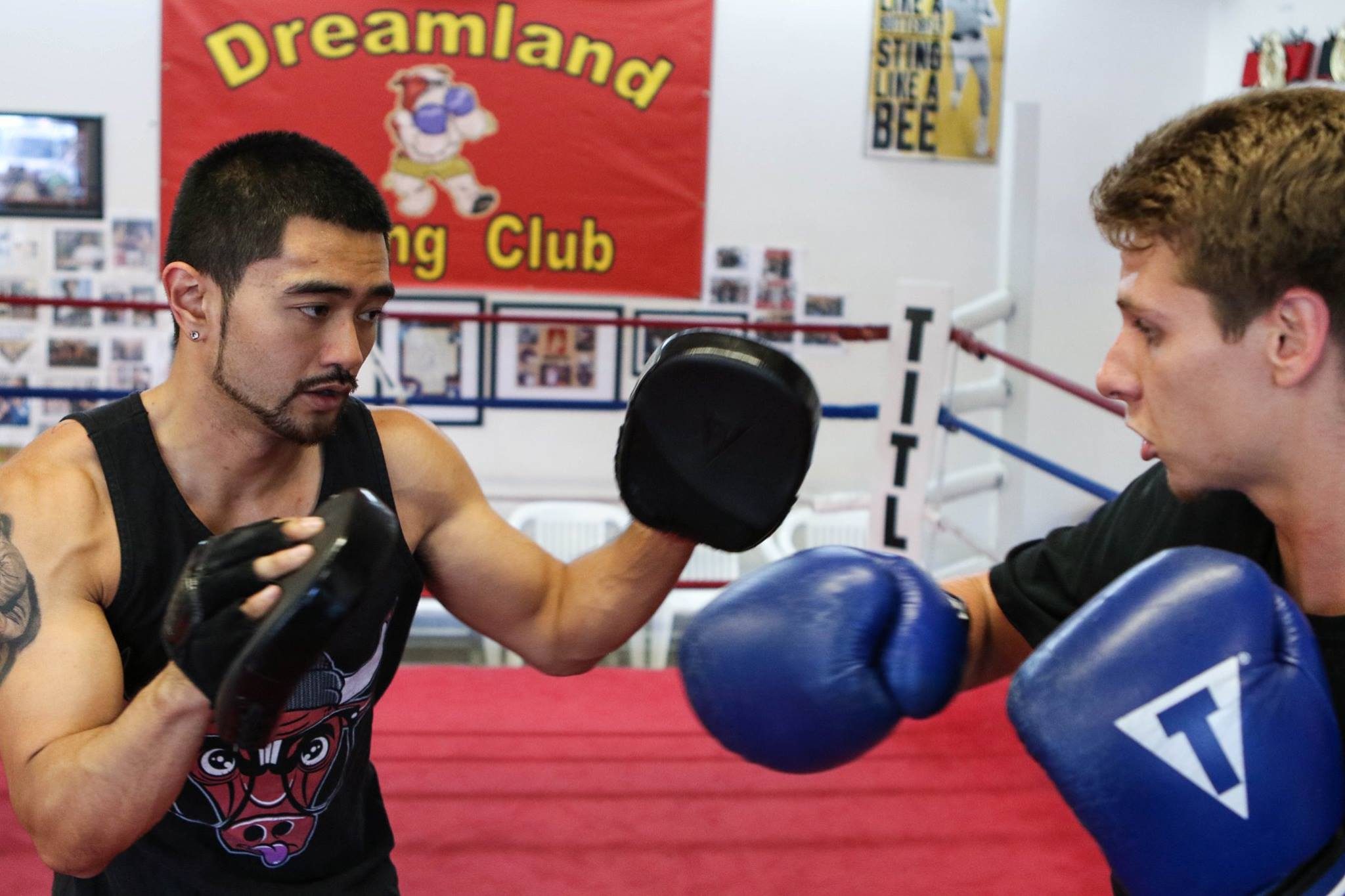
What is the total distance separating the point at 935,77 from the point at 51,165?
283 centimetres

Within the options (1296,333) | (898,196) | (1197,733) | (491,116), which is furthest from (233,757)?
(898,196)

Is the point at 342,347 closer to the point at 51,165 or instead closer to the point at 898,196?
the point at 51,165

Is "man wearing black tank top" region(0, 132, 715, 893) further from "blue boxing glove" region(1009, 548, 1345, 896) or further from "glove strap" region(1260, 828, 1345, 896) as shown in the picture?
"glove strap" region(1260, 828, 1345, 896)

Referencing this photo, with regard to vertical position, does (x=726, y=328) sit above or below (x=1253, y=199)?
below

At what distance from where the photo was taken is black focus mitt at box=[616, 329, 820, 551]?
1.08 m

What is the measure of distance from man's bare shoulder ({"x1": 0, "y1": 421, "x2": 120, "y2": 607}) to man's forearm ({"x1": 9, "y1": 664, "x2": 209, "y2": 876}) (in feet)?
0.58

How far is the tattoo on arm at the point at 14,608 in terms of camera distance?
1014 millimetres

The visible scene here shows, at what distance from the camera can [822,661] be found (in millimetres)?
982

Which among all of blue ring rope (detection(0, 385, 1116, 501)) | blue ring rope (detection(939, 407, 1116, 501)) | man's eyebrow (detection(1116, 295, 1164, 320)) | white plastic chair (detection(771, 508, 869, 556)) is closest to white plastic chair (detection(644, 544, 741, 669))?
white plastic chair (detection(771, 508, 869, 556))

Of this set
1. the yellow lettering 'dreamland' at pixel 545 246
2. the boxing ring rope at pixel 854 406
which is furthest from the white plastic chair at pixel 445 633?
the yellow lettering 'dreamland' at pixel 545 246

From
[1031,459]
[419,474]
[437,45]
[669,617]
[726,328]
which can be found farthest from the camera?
[437,45]

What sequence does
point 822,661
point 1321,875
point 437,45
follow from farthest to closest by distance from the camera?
1. point 437,45
2. point 822,661
3. point 1321,875

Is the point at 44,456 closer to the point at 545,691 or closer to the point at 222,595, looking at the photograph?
the point at 222,595

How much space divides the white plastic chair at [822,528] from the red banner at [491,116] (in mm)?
836
